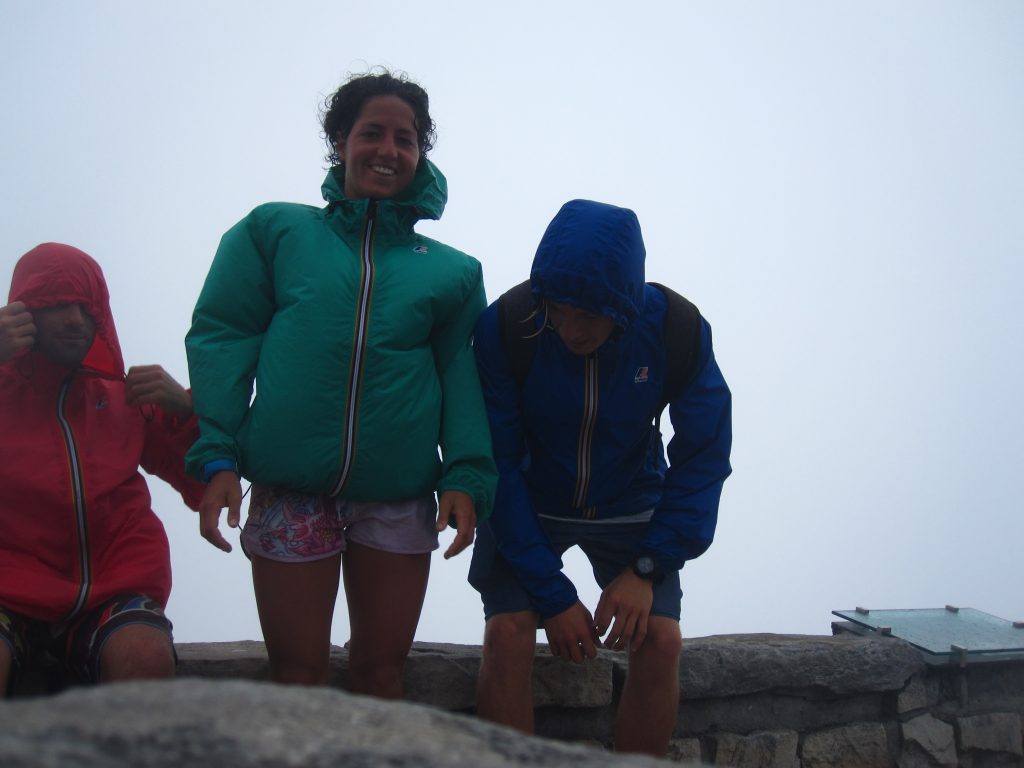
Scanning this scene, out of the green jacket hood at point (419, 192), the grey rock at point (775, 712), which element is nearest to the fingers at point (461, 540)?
the green jacket hood at point (419, 192)

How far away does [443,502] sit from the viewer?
259 centimetres

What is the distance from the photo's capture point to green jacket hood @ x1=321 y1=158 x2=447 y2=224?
283 cm

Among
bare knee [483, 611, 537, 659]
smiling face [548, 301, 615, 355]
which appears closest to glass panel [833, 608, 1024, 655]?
bare knee [483, 611, 537, 659]

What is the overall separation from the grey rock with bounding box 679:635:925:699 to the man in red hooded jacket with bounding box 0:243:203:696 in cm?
185

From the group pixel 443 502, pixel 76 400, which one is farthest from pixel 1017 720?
pixel 76 400

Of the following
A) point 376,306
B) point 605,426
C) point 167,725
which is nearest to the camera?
point 167,725

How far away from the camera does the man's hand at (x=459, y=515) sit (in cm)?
257

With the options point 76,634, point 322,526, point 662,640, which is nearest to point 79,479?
point 76,634

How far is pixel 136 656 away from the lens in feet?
7.66

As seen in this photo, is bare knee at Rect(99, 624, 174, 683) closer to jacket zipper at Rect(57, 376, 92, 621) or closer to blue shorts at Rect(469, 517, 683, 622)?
jacket zipper at Rect(57, 376, 92, 621)

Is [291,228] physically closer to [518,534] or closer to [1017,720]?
[518,534]

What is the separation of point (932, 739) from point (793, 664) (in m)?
0.74

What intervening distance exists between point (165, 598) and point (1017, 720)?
3.42 m

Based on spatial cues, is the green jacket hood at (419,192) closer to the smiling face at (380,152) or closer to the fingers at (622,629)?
the smiling face at (380,152)
